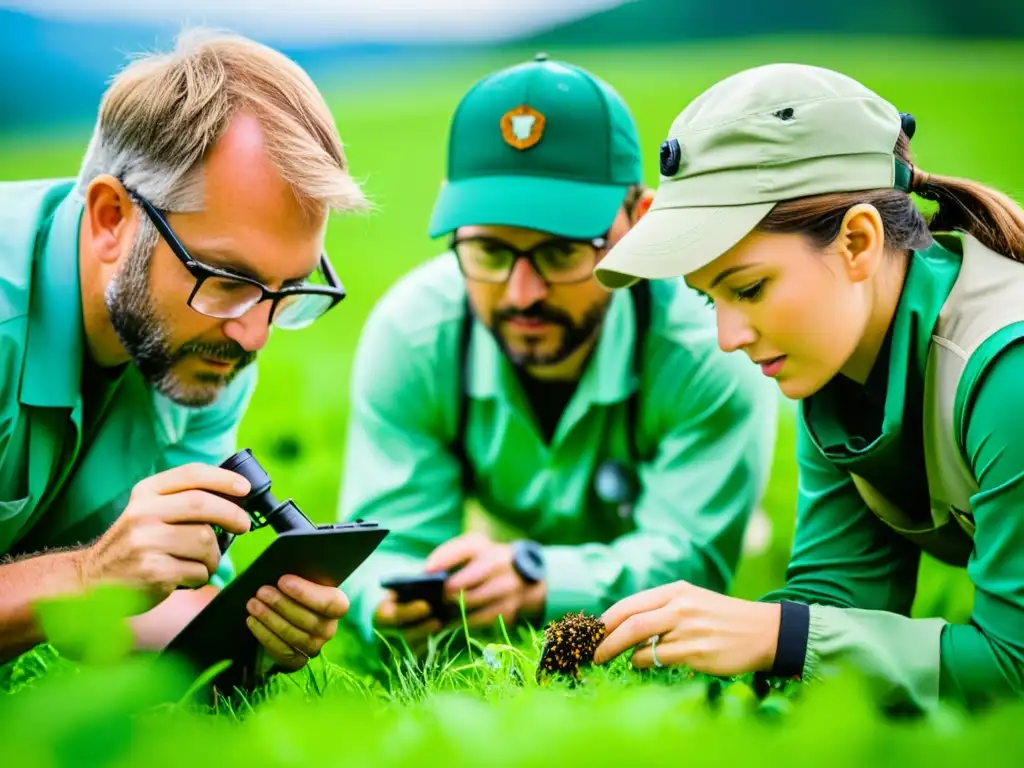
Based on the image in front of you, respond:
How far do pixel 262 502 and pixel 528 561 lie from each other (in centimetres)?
109

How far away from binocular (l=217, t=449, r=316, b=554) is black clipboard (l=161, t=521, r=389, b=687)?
60 mm

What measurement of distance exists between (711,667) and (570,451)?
159 cm

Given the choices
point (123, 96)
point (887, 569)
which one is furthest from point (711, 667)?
point (123, 96)

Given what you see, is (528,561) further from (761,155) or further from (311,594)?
(761,155)

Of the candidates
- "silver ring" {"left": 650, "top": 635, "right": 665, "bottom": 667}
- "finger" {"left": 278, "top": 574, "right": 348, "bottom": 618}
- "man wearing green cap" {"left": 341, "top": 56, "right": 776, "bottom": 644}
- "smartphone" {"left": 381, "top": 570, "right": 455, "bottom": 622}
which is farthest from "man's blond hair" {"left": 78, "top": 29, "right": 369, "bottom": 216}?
"silver ring" {"left": 650, "top": 635, "right": 665, "bottom": 667}

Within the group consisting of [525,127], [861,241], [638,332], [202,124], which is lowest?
[638,332]

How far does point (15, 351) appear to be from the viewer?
262 cm

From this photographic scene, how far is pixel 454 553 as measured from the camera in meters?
3.14

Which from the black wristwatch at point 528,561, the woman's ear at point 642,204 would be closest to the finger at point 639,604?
the black wristwatch at point 528,561

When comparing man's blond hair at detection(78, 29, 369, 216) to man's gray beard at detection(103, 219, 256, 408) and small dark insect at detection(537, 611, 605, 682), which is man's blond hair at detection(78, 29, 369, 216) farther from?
small dark insect at detection(537, 611, 605, 682)

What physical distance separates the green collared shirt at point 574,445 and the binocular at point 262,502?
997 millimetres

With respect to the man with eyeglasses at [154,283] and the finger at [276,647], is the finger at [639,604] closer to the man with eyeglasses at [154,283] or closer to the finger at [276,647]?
the man with eyeglasses at [154,283]

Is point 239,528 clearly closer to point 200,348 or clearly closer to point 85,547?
point 85,547

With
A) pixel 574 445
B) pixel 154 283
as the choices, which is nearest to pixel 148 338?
pixel 154 283
